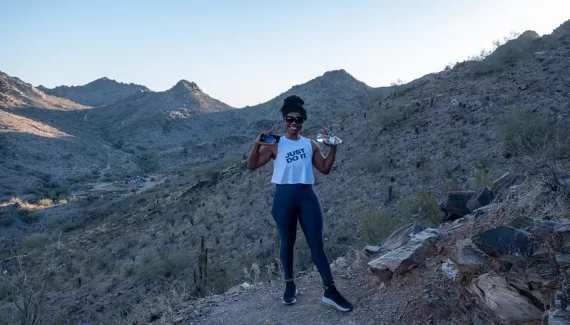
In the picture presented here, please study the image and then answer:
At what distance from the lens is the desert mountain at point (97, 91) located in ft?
365

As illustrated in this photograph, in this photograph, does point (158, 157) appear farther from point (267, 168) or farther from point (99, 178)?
point (267, 168)

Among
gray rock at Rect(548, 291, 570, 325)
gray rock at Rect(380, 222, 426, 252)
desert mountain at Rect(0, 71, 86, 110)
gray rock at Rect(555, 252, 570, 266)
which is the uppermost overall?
desert mountain at Rect(0, 71, 86, 110)

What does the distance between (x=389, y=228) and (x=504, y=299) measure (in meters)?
5.67

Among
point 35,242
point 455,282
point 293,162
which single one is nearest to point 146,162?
point 35,242

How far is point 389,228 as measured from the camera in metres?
8.99

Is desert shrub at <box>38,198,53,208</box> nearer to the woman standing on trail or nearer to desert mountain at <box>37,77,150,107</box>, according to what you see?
the woman standing on trail

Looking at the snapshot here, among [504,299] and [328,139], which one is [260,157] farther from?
[504,299]

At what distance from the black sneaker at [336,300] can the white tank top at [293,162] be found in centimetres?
111

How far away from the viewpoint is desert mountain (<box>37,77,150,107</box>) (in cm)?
11125

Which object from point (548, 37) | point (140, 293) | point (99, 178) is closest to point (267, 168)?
point (140, 293)

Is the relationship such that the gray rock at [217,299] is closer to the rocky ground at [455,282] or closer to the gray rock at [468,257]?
the rocky ground at [455,282]

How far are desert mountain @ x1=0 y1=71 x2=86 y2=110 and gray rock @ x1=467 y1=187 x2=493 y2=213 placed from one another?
2545 inches

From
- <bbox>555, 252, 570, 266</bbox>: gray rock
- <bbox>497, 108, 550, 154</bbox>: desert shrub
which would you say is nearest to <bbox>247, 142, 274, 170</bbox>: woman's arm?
<bbox>555, 252, 570, 266</bbox>: gray rock

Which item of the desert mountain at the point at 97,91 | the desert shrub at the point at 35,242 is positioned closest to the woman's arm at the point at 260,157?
the desert shrub at the point at 35,242
